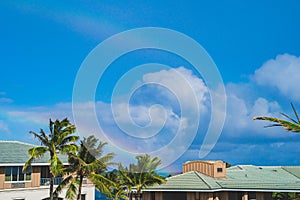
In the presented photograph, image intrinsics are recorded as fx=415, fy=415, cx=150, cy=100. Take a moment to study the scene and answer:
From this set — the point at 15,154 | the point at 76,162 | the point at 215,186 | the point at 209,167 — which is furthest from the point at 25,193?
the point at 209,167

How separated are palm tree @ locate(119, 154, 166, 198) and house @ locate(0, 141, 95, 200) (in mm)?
5787

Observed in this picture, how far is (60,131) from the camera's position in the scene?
2566 centimetres

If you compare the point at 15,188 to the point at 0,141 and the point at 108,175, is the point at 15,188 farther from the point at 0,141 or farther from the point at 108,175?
the point at 108,175

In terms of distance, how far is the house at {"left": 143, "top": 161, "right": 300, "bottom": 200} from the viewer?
30.9 meters

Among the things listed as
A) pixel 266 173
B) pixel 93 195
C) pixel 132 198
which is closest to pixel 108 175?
pixel 93 195

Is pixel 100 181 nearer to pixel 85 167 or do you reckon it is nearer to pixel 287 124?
pixel 85 167

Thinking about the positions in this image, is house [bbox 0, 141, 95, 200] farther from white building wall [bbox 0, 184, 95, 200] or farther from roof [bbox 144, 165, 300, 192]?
roof [bbox 144, 165, 300, 192]

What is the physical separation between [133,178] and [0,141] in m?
11.9

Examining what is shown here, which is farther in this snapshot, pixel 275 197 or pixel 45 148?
pixel 275 197

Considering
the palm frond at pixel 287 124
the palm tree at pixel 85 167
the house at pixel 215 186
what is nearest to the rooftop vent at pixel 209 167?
the house at pixel 215 186

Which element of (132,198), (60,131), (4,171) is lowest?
(132,198)

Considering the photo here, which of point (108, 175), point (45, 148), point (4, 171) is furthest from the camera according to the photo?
point (108, 175)

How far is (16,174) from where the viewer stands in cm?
3023

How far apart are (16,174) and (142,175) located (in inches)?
366
